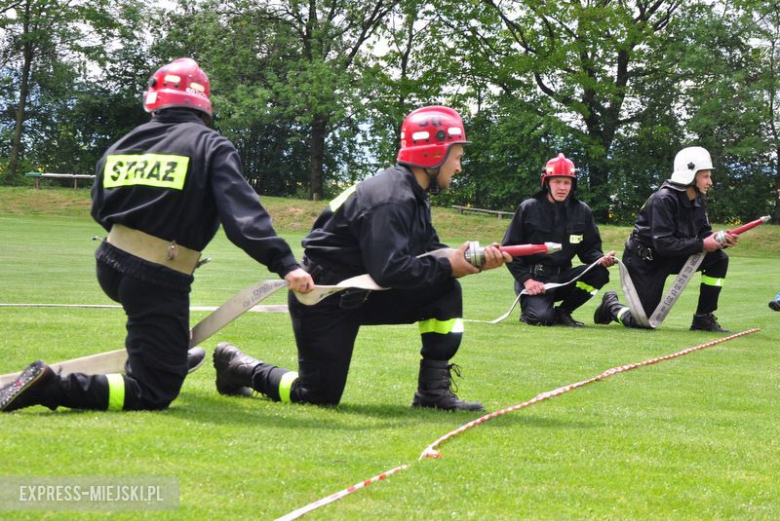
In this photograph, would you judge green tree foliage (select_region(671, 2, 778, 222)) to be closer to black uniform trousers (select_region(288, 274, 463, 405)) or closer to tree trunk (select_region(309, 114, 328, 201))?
tree trunk (select_region(309, 114, 328, 201))

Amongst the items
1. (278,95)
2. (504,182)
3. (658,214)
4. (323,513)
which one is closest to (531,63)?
(504,182)

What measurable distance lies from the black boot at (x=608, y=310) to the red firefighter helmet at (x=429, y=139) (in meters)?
6.66

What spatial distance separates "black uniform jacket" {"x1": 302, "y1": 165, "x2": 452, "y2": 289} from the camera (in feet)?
20.1

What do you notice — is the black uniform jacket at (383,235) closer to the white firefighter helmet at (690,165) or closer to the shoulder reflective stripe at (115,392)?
the shoulder reflective stripe at (115,392)

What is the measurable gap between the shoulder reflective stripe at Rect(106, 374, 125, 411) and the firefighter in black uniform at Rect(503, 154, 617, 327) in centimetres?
711

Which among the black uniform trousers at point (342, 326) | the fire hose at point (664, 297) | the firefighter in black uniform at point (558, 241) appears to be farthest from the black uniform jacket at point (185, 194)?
the fire hose at point (664, 297)

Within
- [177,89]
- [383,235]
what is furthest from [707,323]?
[177,89]

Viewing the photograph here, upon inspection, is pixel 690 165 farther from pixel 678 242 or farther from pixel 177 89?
pixel 177 89

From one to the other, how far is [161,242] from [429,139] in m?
1.76

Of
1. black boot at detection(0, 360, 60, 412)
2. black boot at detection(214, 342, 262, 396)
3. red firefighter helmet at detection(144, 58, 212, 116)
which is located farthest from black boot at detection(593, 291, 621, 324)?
black boot at detection(0, 360, 60, 412)

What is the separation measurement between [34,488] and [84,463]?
46 centimetres

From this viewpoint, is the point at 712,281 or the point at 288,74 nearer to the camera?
the point at 712,281

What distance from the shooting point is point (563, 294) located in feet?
41.7

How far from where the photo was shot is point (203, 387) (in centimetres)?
713
